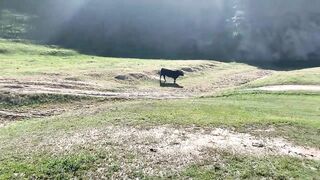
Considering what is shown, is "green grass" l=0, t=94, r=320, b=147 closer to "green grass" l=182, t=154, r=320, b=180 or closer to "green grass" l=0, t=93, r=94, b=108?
"green grass" l=182, t=154, r=320, b=180

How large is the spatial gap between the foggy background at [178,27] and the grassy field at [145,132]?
156ft

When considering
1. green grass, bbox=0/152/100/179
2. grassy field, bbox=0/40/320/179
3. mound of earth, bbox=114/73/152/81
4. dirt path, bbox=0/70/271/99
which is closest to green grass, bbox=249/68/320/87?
grassy field, bbox=0/40/320/179

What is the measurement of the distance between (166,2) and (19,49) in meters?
50.5

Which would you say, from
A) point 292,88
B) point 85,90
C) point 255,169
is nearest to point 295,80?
point 292,88

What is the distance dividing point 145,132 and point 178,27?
8897cm

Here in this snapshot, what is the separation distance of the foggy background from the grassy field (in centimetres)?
4748

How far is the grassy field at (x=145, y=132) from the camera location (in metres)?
25.6

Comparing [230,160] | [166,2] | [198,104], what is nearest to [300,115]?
[198,104]

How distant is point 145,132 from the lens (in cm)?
3141

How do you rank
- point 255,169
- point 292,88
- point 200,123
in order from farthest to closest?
point 292,88, point 200,123, point 255,169

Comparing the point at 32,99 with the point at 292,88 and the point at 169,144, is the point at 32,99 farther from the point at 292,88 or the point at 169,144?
the point at 292,88

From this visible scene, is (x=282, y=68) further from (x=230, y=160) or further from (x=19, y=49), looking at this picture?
(x=230, y=160)

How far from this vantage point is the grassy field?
25641 millimetres

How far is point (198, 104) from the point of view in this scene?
42969 millimetres
